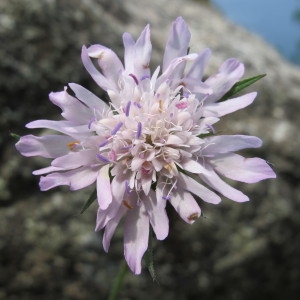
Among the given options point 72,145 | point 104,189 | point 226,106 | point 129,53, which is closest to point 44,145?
point 72,145

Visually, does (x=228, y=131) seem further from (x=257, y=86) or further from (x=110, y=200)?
(x=110, y=200)

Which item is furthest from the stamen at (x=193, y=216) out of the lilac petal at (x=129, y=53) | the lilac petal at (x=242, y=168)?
the lilac petal at (x=129, y=53)

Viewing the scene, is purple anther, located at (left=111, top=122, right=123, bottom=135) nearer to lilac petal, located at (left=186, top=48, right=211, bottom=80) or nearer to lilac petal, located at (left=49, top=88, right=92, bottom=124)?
lilac petal, located at (left=49, top=88, right=92, bottom=124)

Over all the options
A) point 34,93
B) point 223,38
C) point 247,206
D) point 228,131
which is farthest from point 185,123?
point 223,38

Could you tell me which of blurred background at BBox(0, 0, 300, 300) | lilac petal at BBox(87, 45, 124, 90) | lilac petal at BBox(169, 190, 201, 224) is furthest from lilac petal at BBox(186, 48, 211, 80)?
blurred background at BBox(0, 0, 300, 300)

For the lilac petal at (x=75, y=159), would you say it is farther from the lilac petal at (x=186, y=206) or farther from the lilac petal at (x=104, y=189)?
the lilac petal at (x=186, y=206)
